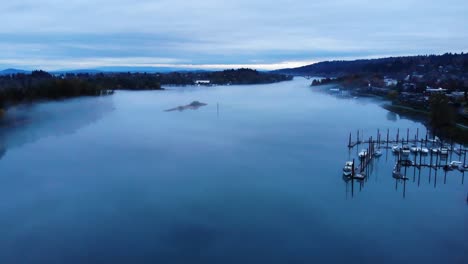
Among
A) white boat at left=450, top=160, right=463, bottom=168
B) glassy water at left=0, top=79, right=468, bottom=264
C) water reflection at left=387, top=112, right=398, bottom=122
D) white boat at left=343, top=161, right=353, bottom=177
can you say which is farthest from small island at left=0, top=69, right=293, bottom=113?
white boat at left=450, top=160, right=463, bottom=168

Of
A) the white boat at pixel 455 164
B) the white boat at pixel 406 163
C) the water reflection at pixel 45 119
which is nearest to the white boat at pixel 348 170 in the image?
the white boat at pixel 406 163

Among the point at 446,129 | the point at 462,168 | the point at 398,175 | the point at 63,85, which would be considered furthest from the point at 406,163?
the point at 63,85

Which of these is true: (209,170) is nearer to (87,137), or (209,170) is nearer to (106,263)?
(106,263)

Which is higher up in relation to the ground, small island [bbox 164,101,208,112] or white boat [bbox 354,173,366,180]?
small island [bbox 164,101,208,112]

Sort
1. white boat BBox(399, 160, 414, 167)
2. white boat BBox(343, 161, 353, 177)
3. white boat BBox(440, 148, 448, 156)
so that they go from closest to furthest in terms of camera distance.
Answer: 1. white boat BBox(343, 161, 353, 177)
2. white boat BBox(399, 160, 414, 167)
3. white boat BBox(440, 148, 448, 156)

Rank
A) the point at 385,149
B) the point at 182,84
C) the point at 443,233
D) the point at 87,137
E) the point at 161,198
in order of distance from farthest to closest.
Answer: the point at 182,84
the point at 87,137
the point at 385,149
the point at 161,198
the point at 443,233

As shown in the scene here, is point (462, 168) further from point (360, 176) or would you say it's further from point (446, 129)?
point (446, 129)

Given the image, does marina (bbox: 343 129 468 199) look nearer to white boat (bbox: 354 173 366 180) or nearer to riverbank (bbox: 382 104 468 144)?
white boat (bbox: 354 173 366 180)

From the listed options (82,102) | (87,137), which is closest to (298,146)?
(87,137)
